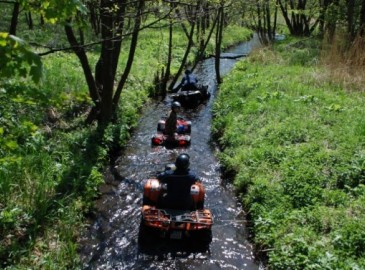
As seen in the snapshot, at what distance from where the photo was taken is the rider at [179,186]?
7.50 meters

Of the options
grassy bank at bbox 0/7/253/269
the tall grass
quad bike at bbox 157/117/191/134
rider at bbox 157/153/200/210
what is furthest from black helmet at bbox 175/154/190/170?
the tall grass

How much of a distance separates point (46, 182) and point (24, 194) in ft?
1.95

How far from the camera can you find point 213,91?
19.0 metres

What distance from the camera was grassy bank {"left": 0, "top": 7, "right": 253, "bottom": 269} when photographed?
4.80 meters

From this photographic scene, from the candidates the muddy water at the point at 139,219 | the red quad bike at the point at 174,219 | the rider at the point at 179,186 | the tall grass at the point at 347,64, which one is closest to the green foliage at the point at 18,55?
the muddy water at the point at 139,219

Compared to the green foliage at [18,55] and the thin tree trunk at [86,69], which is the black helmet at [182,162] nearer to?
the thin tree trunk at [86,69]

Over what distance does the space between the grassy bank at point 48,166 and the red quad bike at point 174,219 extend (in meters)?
1.25

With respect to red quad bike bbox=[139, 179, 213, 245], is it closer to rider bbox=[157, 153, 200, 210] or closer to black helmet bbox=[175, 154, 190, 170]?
rider bbox=[157, 153, 200, 210]

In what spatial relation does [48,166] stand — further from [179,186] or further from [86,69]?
[86,69]

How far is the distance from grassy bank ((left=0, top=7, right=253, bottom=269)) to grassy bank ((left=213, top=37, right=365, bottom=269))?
3274mm

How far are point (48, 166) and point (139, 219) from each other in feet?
7.26

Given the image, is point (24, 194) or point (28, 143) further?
point (28, 143)

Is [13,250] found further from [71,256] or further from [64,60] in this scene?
[64,60]

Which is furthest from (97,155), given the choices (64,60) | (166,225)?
(64,60)
